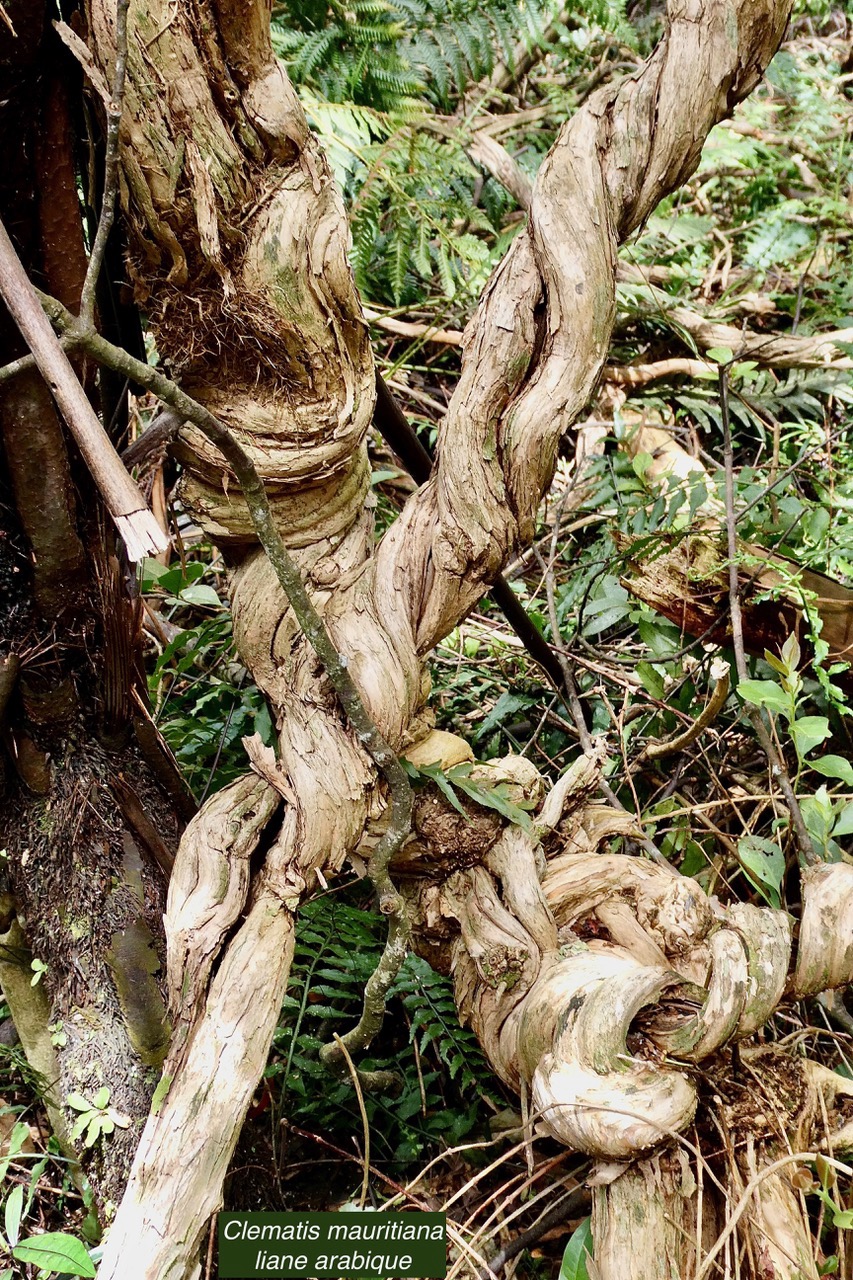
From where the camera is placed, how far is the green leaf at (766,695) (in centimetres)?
126

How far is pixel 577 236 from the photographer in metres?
1.08

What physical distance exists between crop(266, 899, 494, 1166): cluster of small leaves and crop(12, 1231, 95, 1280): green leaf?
29 centimetres

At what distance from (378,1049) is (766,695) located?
2.65 feet

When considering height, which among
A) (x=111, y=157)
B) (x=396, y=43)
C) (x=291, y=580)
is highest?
(x=396, y=43)

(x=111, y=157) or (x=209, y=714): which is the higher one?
(x=111, y=157)

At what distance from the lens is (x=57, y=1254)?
105cm

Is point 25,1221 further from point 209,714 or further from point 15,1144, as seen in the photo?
point 209,714

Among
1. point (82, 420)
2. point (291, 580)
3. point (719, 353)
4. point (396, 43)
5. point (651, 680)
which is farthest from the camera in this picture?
point (396, 43)

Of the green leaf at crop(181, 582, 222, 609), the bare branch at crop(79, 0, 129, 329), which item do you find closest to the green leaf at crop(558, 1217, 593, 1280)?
the bare branch at crop(79, 0, 129, 329)

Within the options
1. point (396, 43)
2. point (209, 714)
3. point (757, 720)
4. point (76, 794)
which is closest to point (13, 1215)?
point (76, 794)

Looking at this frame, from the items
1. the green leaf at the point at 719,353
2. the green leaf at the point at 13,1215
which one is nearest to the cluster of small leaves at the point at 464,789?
the green leaf at the point at 13,1215

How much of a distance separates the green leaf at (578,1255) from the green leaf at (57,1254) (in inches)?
20.5

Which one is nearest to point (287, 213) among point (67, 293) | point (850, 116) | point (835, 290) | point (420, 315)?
point (67, 293)

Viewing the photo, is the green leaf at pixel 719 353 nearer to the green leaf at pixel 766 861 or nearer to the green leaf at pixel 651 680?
the green leaf at pixel 651 680
